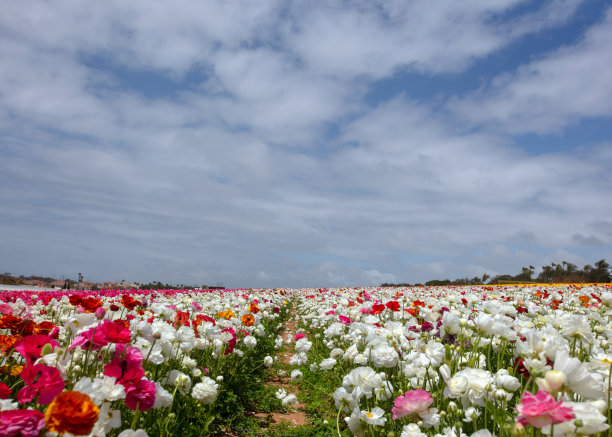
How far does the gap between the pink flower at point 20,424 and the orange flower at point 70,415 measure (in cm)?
6

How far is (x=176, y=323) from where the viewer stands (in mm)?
4871

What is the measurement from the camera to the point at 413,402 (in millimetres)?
2172

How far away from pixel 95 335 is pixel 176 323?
9.39ft

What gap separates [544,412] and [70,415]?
169 cm

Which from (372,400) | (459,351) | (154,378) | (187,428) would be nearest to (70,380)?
(154,378)

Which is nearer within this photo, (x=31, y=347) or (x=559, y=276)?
(x=31, y=347)

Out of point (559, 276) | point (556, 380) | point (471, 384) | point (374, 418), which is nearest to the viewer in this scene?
point (556, 380)

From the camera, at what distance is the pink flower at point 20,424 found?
1281mm

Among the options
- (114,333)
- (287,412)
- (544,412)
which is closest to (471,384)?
(544,412)

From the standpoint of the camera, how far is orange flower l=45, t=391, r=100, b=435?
50.5 inches

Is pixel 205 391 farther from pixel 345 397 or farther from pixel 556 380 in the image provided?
pixel 556 380

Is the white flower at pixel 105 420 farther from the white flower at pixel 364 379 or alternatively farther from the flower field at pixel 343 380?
the white flower at pixel 364 379

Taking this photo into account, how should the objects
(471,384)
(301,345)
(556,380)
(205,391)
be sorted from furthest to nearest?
(301,345), (205,391), (471,384), (556,380)

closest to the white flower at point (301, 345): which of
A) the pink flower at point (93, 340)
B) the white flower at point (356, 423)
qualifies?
the white flower at point (356, 423)
